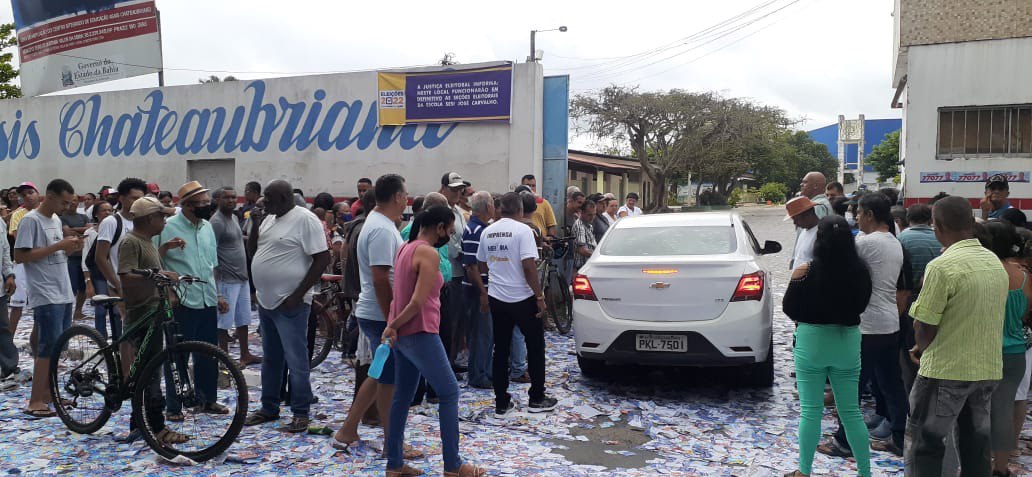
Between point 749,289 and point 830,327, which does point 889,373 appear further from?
point 749,289

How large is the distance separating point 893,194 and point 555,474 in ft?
18.6

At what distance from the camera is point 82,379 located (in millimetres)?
5145

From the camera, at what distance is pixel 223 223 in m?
7.19

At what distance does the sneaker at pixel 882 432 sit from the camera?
5172 mm

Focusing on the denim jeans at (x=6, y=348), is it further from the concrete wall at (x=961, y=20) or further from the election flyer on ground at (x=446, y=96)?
the concrete wall at (x=961, y=20)

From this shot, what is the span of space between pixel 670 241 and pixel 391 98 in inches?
345

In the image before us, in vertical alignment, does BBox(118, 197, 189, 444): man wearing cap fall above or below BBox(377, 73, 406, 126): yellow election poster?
below

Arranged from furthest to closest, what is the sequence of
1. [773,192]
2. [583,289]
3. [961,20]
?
[773,192] < [961,20] < [583,289]

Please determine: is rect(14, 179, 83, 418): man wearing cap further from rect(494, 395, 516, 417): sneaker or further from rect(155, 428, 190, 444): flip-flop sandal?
rect(494, 395, 516, 417): sneaker

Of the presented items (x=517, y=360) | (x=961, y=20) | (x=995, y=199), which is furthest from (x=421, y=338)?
(x=961, y=20)

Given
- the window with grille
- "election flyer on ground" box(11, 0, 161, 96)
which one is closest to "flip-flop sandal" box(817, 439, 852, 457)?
the window with grille

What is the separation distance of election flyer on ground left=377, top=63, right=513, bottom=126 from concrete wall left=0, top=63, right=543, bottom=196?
0.19m

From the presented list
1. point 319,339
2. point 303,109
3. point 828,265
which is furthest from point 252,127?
point 828,265

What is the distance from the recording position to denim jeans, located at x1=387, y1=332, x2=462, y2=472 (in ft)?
14.0
